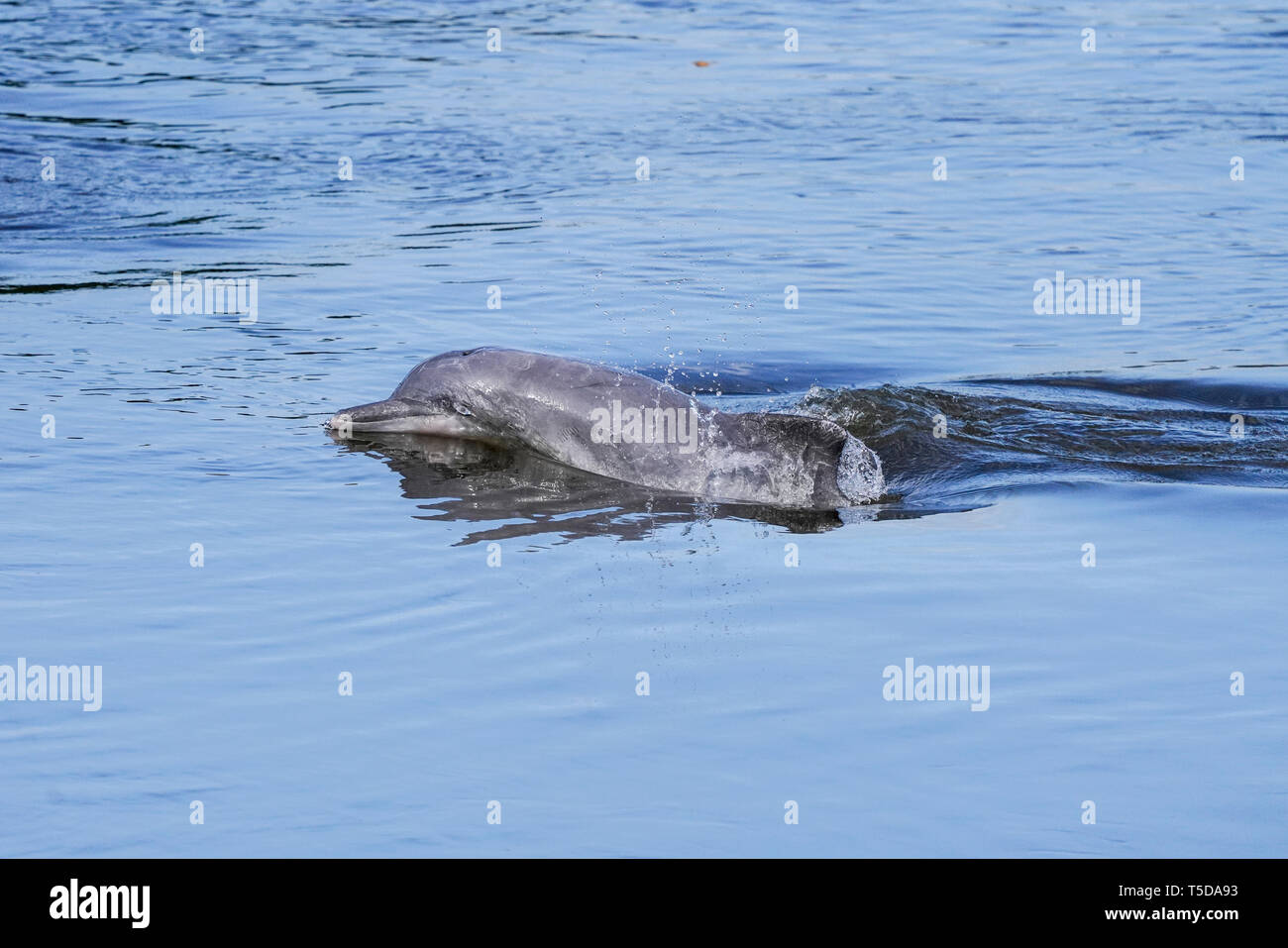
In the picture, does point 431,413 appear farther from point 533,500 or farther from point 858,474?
point 858,474

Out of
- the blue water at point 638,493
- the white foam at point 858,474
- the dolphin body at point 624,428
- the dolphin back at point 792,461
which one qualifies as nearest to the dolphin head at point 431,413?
the dolphin body at point 624,428

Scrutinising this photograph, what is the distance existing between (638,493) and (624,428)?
1.73ft

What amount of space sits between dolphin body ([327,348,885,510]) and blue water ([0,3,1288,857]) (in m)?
0.25

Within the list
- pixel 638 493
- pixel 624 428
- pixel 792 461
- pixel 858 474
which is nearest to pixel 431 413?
pixel 624 428

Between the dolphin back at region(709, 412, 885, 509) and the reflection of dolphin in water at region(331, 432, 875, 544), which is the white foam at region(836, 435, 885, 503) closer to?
the dolphin back at region(709, 412, 885, 509)

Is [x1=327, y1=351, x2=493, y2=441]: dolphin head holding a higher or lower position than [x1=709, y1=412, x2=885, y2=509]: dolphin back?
higher

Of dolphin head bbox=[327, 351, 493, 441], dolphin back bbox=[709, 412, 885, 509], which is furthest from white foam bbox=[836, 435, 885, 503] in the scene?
dolphin head bbox=[327, 351, 493, 441]

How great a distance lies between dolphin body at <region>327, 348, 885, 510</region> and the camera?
1116cm

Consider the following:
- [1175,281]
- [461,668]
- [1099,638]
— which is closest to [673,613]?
[461,668]

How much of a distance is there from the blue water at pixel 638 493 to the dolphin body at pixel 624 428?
0.25 metres

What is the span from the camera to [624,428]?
1162 cm

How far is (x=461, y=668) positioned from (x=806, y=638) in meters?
1.67
